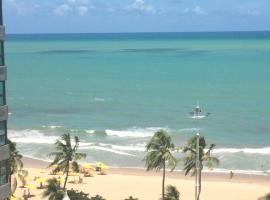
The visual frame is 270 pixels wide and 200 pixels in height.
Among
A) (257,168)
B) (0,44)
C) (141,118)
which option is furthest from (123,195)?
(141,118)

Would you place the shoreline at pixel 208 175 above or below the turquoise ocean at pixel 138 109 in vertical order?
below

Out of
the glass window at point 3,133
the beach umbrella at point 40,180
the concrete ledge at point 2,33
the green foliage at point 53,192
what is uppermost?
the concrete ledge at point 2,33

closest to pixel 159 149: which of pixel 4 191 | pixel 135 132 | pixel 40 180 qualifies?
pixel 40 180

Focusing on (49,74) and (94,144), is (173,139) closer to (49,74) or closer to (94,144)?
(94,144)

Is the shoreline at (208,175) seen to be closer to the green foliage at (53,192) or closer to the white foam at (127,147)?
the white foam at (127,147)

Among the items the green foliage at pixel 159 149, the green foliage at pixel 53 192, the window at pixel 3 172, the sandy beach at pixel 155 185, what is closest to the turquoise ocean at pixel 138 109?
the sandy beach at pixel 155 185
